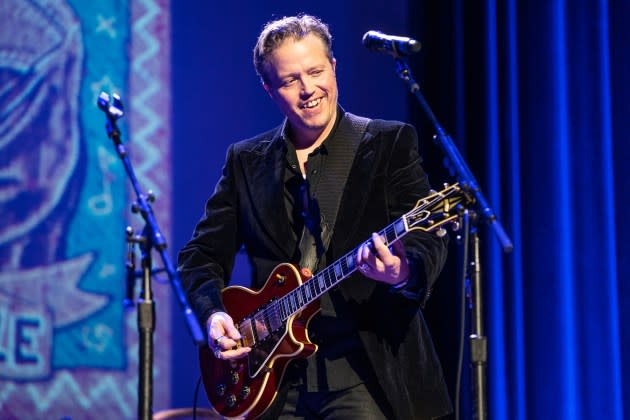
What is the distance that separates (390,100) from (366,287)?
226 centimetres

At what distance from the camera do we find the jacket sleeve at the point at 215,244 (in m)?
3.09

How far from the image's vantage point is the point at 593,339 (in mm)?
3621

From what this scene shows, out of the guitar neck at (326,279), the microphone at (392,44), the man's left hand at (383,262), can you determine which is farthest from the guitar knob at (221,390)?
the microphone at (392,44)

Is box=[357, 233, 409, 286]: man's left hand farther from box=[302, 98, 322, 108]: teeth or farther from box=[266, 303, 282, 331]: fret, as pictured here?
box=[302, 98, 322, 108]: teeth

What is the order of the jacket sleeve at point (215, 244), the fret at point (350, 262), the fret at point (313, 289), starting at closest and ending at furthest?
the fret at point (350, 262)
the fret at point (313, 289)
the jacket sleeve at point (215, 244)

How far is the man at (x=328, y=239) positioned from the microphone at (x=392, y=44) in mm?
456

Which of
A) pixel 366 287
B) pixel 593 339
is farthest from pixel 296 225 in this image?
pixel 593 339

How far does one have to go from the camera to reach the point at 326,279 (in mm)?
2670

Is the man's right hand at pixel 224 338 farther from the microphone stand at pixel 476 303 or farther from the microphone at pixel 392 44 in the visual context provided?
the microphone at pixel 392 44

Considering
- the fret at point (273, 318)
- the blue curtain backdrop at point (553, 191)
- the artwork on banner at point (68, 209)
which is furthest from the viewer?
the artwork on banner at point (68, 209)

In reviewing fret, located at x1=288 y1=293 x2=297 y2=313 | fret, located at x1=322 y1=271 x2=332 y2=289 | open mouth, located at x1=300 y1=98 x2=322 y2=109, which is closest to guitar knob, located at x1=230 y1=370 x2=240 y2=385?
fret, located at x1=288 y1=293 x2=297 y2=313

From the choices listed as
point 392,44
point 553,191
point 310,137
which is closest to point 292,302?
point 310,137

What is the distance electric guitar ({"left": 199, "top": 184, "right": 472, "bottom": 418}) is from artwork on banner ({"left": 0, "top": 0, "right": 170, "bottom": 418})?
1.38 meters

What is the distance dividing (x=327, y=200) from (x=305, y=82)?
39 cm
